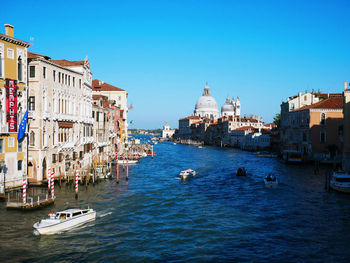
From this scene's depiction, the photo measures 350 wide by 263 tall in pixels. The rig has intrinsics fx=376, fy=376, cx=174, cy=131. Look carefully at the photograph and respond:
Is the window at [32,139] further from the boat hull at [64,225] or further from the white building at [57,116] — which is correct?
the boat hull at [64,225]

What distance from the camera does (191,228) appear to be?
2117 cm

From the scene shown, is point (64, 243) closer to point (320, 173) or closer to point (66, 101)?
point (66, 101)

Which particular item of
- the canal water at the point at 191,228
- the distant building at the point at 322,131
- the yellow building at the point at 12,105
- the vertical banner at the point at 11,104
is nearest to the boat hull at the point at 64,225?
the canal water at the point at 191,228

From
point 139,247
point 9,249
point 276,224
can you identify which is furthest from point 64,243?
point 276,224

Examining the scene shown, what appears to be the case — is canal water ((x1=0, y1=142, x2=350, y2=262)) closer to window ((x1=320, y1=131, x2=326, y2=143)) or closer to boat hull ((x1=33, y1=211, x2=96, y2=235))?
boat hull ((x1=33, y1=211, x2=96, y2=235))

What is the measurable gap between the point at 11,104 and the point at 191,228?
15.5 m

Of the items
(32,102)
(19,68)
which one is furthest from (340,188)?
(19,68)

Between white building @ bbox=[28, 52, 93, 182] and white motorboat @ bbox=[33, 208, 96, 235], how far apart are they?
10.1 meters

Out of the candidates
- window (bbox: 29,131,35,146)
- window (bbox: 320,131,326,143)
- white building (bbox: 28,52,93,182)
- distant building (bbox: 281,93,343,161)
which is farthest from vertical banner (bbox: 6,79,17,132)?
window (bbox: 320,131,326,143)

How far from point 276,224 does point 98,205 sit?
11.9 meters

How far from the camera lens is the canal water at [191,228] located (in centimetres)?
1702

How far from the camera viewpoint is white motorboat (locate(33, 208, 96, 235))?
19.0 m

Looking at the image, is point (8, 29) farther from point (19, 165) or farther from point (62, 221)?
point (62, 221)

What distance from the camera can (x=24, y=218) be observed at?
21.5 meters
